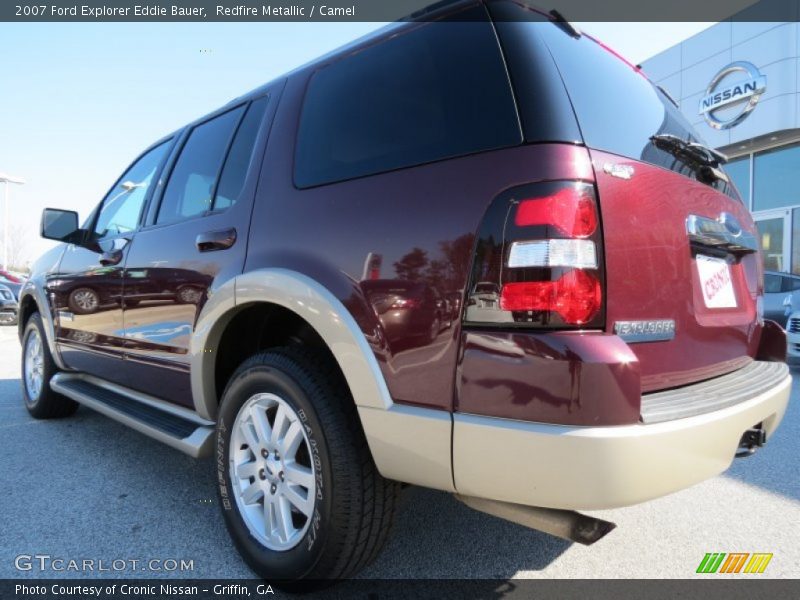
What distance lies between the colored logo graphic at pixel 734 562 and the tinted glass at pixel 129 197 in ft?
10.7

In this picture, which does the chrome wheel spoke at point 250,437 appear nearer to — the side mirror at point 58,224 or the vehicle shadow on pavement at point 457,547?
the vehicle shadow on pavement at point 457,547

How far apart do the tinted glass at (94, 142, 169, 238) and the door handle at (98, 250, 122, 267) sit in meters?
0.17

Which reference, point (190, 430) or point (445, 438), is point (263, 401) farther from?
point (445, 438)

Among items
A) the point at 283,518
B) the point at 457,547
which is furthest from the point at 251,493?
the point at 457,547

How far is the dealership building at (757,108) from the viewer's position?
11625 mm

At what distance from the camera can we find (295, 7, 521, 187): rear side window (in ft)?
5.02

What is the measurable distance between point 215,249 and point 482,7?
1379 millimetres

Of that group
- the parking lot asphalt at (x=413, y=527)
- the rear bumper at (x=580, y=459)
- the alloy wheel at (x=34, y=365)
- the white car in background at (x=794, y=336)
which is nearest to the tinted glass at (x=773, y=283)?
the white car in background at (x=794, y=336)

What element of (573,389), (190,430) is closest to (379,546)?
(573,389)

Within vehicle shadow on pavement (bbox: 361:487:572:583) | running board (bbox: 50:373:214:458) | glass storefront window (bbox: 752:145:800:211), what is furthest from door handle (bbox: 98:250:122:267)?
glass storefront window (bbox: 752:145:800:211)

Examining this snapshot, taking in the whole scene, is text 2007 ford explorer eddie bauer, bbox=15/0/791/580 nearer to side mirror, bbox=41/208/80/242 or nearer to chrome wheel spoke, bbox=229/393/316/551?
chrome wheel spoke, bbox=229/393/316/551

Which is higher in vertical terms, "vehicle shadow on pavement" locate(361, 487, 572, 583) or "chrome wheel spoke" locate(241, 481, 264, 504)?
"chrome wheel spoke" locate(241, 481, 264, 504)

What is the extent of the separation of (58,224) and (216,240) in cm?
202

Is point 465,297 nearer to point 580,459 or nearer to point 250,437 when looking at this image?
point 580,459
